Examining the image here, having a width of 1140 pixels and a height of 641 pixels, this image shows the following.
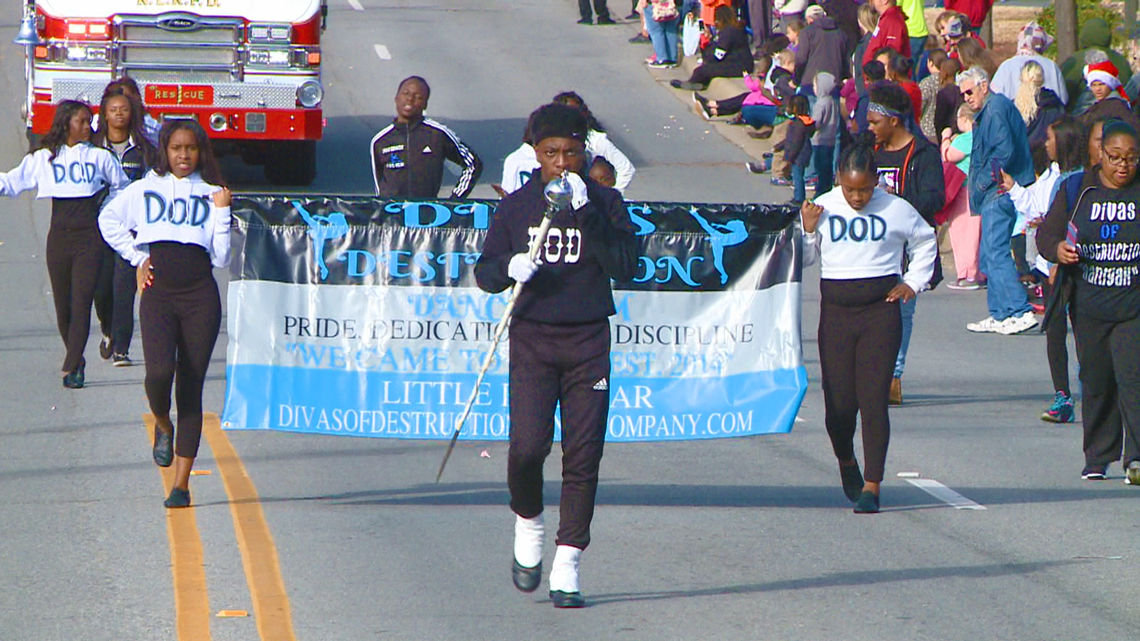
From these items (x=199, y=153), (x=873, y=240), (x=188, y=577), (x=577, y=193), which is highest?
(x=577, y=193)

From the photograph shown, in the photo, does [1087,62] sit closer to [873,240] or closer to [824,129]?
Result: [824,129]

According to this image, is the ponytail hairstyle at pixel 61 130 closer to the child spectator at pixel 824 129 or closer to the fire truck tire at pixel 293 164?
the fire truck tire at pixel 293 164

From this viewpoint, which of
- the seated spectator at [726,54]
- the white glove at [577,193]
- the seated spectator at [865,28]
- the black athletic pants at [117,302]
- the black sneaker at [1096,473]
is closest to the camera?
the white glove at [577,193]

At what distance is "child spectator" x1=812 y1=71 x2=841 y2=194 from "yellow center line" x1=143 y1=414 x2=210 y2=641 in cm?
1226

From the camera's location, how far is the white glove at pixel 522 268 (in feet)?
20.3

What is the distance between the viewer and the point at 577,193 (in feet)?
20.6

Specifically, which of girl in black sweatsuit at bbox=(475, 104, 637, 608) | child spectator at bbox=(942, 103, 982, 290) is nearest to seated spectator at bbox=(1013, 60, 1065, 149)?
child spectator at bbox=(942, 103, 982, 290)

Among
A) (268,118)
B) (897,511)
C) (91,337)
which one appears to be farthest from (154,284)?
(268,118)

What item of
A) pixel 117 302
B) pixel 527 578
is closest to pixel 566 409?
pixel 527 578

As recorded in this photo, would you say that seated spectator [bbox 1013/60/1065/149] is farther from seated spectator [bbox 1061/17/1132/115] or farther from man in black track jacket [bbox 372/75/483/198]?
man in black track jacket [bbox 372/75/483/198]

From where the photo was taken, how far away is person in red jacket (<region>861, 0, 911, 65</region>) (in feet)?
68.7

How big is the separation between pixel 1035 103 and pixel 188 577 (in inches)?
422

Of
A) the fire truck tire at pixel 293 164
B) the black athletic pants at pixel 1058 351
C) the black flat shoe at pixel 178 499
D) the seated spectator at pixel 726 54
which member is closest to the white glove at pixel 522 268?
the black flat shoe at pixel 178 499

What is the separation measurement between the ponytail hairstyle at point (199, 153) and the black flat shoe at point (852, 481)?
3226 millimetres
